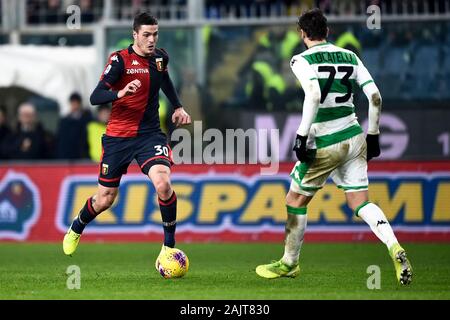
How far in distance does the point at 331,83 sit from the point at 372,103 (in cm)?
41

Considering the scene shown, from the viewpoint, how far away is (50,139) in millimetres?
21188

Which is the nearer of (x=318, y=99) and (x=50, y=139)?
(x=318, y=99)

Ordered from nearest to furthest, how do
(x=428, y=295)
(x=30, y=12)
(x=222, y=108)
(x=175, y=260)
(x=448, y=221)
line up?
(x=428, y=295)
(x=175, y=260)
(x=448, y=221)
(x=222, y=108)
(x=30, y=12)

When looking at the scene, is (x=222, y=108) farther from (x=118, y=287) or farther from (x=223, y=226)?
(x=118, y=287)

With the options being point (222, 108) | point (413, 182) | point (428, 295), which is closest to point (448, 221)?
point (413, 182)

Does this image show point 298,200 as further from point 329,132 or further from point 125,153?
point 125,153

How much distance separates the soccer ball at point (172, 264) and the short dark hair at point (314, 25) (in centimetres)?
250

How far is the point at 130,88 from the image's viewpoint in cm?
1122

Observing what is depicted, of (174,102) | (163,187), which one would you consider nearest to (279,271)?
(163,187)

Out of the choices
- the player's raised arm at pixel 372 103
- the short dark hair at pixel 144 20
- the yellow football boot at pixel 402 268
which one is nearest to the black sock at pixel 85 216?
the short dark hair at pixel 144 20

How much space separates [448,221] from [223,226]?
3.33 m

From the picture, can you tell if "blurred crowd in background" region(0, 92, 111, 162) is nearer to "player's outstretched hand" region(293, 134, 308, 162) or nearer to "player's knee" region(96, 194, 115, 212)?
"player's knee" region(96, 194, 115, 212)

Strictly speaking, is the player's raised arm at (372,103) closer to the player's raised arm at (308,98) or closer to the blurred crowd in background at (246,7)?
the player's raised arm at (308,98)

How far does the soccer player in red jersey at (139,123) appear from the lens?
38.4ft
